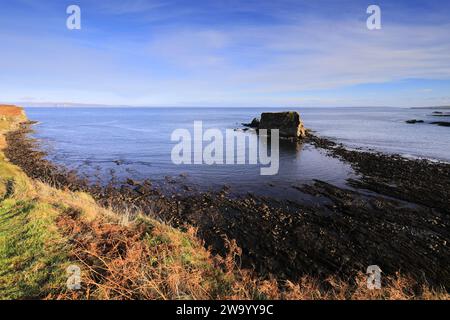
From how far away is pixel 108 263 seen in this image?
285 inches

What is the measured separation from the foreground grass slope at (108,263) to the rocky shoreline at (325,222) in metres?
1.55

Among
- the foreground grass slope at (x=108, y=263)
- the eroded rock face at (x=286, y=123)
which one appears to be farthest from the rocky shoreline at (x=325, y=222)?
the eroded rock face at (x=286, y=123)

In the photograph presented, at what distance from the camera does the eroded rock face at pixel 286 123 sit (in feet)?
188

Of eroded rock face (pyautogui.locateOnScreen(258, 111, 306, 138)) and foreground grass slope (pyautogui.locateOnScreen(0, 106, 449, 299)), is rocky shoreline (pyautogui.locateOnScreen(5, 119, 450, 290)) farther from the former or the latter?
eroded rock face (pyautogui.locateOnScreen(258, 111, 306, 138))

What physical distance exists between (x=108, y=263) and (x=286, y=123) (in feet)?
187

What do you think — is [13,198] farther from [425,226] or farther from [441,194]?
[441,194]

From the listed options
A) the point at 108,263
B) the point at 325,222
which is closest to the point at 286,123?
the point at 325,222

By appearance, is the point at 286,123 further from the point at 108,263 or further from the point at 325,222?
the point at 108,263

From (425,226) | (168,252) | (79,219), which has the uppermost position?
(79,219)

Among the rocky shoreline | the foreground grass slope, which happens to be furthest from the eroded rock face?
the foreground grass slope

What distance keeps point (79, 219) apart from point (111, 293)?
4.72 meters

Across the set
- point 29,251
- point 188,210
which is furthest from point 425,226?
point 29,251

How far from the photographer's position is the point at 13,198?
38.8ft
